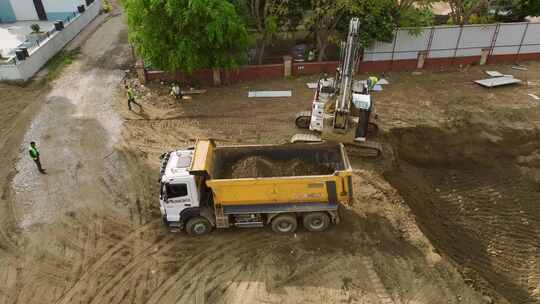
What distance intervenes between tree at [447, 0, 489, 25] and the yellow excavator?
1171 cm

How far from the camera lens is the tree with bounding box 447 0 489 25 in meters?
23.2

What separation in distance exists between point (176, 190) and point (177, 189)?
0.05 metres

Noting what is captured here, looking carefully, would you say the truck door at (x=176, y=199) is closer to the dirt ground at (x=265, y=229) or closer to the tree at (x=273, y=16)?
the dirt ground at (x=265, y=229)

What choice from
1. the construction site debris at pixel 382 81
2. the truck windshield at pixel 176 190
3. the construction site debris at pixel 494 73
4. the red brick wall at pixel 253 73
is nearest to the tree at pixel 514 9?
the construction site debris at pixel 494 73

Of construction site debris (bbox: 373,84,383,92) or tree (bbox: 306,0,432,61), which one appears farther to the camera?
construction site debris (bbox: 373,84,383,92)

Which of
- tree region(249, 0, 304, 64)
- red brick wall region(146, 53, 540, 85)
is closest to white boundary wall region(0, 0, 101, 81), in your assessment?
red brick wall region(146, 53, 540, 85)

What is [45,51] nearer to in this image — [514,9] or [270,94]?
[270,94]

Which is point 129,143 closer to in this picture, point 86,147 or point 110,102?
point 86,147

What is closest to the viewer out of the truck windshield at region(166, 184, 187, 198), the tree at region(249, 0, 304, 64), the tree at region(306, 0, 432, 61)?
the truck windshield at region(166, 184, 187, 198)

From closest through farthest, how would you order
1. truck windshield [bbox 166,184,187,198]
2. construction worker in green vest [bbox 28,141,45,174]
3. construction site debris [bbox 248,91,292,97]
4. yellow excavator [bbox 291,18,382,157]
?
1. truck windshield [bbox 166,184,187,198]
2. yellow excavator [bbox 291,18,382,157]
3. construction worker in green vest [bbox 28,141,45,174]
4. construction site debris [bbox 248,91,292,97]

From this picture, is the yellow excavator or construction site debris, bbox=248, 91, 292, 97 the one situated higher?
the yellow excavator

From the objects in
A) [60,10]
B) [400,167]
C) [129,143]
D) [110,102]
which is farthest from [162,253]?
[60,10]

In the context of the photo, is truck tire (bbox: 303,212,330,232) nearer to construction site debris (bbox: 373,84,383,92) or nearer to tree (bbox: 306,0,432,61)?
construction site debris (bbox: 373,84,383,92)

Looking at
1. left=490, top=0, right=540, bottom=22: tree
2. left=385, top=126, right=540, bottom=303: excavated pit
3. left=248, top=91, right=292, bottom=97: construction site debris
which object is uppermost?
left=490, top=0, right=540, bottom=22: tree
